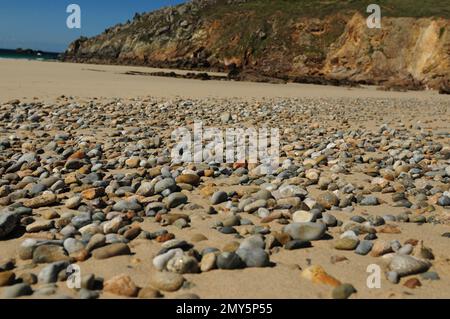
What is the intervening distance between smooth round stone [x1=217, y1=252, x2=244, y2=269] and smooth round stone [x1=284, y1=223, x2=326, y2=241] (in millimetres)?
650

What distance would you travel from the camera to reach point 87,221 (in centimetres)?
352

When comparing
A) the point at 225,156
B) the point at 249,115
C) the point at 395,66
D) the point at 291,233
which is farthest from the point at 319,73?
the point at 291,233

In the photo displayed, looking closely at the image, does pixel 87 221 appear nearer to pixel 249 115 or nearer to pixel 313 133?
pixel 313 133

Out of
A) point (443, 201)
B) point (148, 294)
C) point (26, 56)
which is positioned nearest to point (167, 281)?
point (148, 294)

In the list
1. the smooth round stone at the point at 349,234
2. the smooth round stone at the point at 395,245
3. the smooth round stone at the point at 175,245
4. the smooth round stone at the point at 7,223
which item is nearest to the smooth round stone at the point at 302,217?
the smooth round stone at the point at 349,234

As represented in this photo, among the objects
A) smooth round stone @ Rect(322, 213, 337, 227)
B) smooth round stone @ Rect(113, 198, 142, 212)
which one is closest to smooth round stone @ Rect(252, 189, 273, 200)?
smooth round stone @ Rect(322, 213, 337, 227)

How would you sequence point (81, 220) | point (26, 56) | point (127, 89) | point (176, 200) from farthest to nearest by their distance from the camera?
point (26, 56) < point (127, 89) < point (176, 200) < point (81, 220)

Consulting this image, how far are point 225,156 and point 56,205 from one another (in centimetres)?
277

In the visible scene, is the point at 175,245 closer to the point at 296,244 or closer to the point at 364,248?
the point at 296,244

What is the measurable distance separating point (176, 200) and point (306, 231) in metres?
1.33

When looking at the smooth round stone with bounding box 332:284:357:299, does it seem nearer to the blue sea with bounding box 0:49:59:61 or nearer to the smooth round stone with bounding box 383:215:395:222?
the smooth round stone with bounding box 383:215:395:222

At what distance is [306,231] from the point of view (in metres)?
3.35

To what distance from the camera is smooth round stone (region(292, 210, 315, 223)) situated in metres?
3.64

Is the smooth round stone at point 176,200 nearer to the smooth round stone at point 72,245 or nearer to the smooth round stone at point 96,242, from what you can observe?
the smooth round stone at point 96,242
